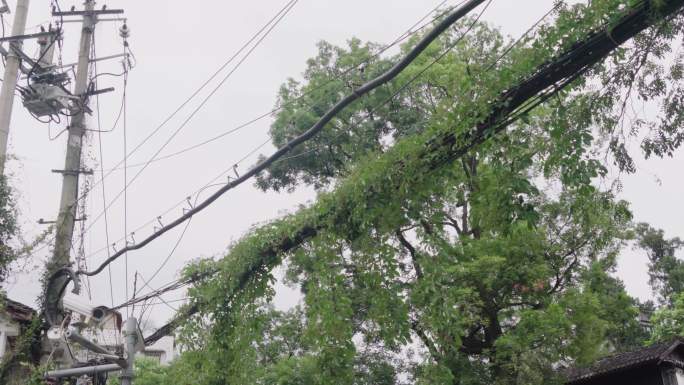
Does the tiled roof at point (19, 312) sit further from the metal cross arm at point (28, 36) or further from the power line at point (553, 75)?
the power line at point (553, 75)

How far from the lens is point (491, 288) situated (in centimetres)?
1264

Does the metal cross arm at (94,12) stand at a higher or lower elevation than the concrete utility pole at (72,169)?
higher

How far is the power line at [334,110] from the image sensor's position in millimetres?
5047

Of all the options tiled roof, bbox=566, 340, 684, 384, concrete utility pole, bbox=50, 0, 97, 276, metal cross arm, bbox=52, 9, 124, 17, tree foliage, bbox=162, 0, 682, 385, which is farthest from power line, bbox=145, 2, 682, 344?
tiled roof, bbox=566, 340, 684, 384

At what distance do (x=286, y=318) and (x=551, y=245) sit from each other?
6.70m

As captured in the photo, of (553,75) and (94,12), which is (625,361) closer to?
(553,75)

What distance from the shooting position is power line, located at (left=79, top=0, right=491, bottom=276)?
5047 mm

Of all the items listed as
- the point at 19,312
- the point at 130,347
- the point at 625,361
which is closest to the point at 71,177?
the point at 130,347

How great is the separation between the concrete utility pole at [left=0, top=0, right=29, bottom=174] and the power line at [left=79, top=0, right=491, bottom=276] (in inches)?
83.5

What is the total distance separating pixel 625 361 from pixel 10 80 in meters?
13.5

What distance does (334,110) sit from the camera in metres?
5.88

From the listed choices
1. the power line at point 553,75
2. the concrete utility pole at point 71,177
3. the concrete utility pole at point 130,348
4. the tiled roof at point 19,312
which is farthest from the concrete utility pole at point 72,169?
the power line at point 553,75

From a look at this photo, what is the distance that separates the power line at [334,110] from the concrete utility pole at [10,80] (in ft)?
6.96

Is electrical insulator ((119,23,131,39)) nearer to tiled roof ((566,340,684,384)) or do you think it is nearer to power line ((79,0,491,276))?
power line ((79,0,491,276))
